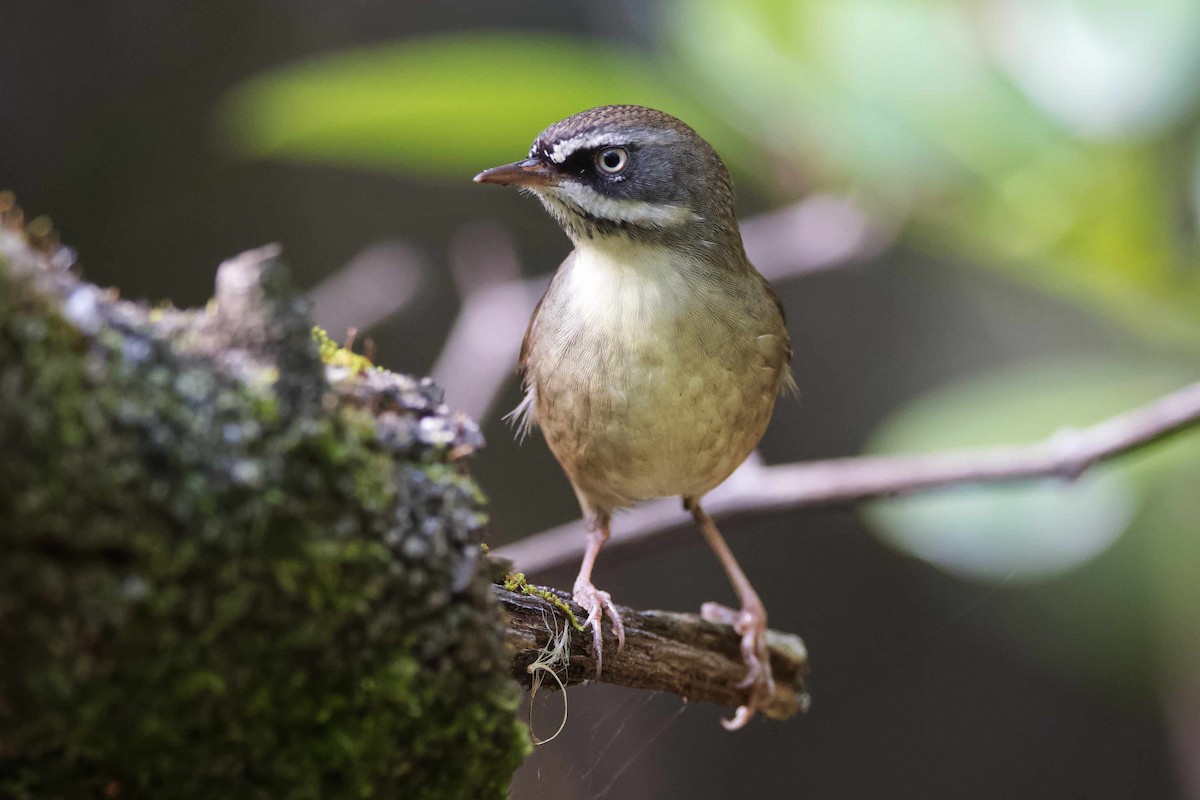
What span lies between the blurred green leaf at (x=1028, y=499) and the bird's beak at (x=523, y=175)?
6.93ft

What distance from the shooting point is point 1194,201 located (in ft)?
13.3

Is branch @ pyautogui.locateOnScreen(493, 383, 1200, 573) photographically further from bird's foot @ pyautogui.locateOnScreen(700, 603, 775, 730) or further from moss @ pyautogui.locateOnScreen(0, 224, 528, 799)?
moss @ pyautogui.locateOnScreen(0, 224, 528, 799)

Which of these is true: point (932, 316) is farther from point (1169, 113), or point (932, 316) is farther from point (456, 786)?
point (456, 786)

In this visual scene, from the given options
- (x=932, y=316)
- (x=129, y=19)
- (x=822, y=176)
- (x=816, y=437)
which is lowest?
(x=822, y=176)

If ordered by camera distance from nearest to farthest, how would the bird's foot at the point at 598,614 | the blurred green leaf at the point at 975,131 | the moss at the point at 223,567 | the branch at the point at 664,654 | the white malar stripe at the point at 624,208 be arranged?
the moss at the point at 223,567 → the branch at the point at 664,654 → the bird's foot at the point at 598,614 → the white malar stripe at the point at 624,208 → the blurred green leaf at the point at 975,131

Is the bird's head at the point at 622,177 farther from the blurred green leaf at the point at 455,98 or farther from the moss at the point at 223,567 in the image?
the moss at the point at 223,567

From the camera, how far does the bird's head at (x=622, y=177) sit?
10.4ft

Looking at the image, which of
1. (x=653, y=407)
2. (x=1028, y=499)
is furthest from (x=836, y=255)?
(x=653, y=407)

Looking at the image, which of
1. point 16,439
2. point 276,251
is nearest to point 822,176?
point 276,251

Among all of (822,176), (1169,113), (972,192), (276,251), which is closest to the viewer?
(276,251)

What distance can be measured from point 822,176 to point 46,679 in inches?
152

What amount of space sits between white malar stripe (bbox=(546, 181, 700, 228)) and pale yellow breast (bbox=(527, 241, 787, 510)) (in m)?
0.10

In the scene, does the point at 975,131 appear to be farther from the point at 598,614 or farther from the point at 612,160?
the point at 598,614

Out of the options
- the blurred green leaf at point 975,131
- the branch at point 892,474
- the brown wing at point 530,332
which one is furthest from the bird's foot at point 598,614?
the blurred green leaf at point 975,131
